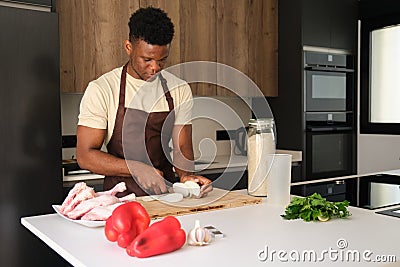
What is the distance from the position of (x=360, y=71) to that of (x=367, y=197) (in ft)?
7.22

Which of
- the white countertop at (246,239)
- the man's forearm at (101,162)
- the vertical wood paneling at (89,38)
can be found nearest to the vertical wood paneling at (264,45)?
the vertical wood paneling at (89,38)

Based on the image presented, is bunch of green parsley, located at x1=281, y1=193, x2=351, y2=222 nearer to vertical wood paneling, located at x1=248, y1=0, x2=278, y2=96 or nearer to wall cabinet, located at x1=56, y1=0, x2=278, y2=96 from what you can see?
wall cabinet, located at x1=56, y1=0, x2=278, y2=96

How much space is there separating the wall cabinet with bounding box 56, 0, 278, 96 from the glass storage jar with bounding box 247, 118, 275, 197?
1.53m

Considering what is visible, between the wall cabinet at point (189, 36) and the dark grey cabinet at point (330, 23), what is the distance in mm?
275

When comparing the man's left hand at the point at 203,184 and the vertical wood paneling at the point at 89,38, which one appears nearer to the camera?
the man's left hand at the point at 203,184

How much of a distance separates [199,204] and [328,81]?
249 cm

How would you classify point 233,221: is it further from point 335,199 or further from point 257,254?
point 335,199

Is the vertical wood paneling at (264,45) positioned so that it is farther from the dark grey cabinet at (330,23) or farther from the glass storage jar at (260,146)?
the glass storage jar at (260,146)

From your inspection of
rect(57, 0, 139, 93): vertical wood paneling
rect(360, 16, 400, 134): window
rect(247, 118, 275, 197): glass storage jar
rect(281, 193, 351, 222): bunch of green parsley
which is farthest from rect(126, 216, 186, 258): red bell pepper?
rect(360, 16, 400, 134): window

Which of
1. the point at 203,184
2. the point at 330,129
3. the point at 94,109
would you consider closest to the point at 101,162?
the point at 94,109

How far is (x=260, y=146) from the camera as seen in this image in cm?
157

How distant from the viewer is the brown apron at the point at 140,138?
74.5 inches

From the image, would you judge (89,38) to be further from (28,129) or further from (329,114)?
(329,114)

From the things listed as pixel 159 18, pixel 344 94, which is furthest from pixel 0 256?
pixel 344 94
